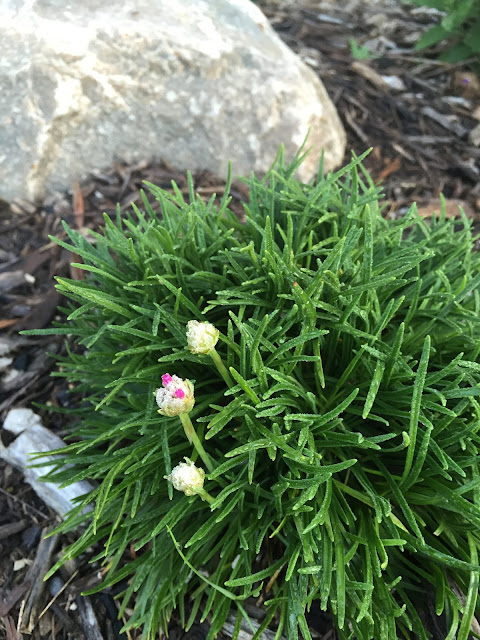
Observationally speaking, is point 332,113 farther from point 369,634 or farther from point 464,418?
point 369,634

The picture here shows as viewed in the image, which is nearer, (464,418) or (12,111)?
(464,418)

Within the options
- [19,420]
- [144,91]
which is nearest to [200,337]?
[19,420]

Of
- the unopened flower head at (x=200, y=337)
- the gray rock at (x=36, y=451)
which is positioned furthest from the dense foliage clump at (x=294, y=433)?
the gray rock at (x=36, y=451)

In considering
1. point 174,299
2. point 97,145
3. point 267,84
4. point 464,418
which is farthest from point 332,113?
point 464,418

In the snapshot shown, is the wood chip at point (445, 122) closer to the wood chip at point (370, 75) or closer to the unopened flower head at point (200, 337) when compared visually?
the wood chip at point (370, 75)

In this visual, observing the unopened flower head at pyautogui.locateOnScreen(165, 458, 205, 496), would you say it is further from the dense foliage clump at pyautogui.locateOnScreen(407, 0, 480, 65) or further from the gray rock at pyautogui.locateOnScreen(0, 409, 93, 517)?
the dense foliage clump at pyautogui.locateOnScreen(407, 0, 480, 65)

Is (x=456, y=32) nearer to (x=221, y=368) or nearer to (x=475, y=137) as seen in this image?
(x=475, y=137)
